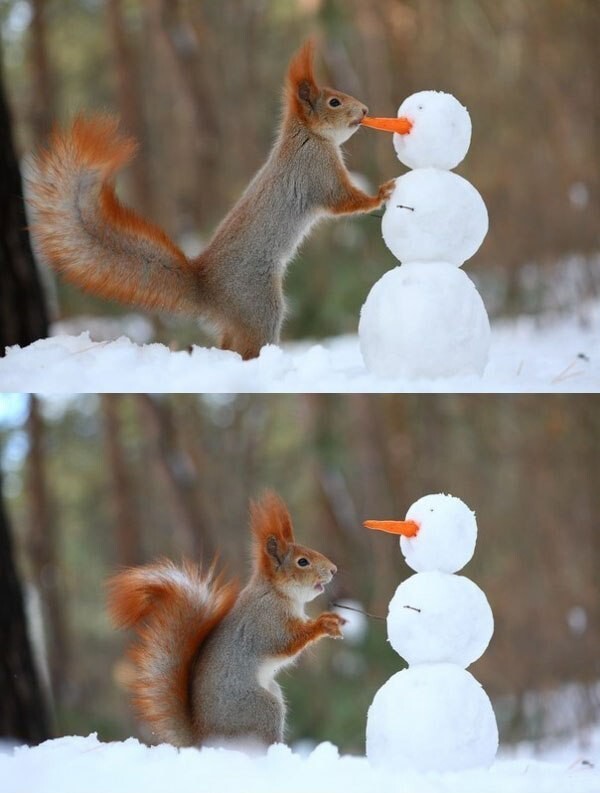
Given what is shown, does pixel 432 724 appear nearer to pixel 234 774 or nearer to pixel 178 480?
pixel 234 774

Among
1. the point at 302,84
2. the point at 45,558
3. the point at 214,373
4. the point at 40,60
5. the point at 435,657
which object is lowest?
the point at 45,558

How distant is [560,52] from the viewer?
2873mm

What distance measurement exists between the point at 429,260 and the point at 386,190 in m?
0.08

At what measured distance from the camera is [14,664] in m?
1.84

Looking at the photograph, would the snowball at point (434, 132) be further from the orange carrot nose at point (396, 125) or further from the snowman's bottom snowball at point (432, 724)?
the snowman's bottom snowball at point (432, 724)

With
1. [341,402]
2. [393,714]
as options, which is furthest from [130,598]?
[341,402]

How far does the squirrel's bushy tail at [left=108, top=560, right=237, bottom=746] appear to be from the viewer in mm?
1193

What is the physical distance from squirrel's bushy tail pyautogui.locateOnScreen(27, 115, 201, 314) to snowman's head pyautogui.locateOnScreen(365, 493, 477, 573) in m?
0.32

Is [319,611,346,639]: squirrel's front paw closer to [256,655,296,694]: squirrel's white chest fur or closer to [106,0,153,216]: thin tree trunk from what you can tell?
[256,655,296,694]: squirrel's white chest fur

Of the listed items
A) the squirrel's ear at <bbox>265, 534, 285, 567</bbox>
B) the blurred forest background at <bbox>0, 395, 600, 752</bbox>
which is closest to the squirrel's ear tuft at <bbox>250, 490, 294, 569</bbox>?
the squirrel's ear at <bbox>265, 534, 285, 567</bbox>

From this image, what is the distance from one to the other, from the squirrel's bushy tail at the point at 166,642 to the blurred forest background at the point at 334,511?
72cm

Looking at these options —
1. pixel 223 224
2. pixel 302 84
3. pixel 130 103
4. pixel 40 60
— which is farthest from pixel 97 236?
pixel 40 60

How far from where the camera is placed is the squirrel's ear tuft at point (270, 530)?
1.21 m

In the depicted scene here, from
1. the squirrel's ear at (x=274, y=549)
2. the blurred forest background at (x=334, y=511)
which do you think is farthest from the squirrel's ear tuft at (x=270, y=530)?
the blurred forest background at (x=334, y=511)
